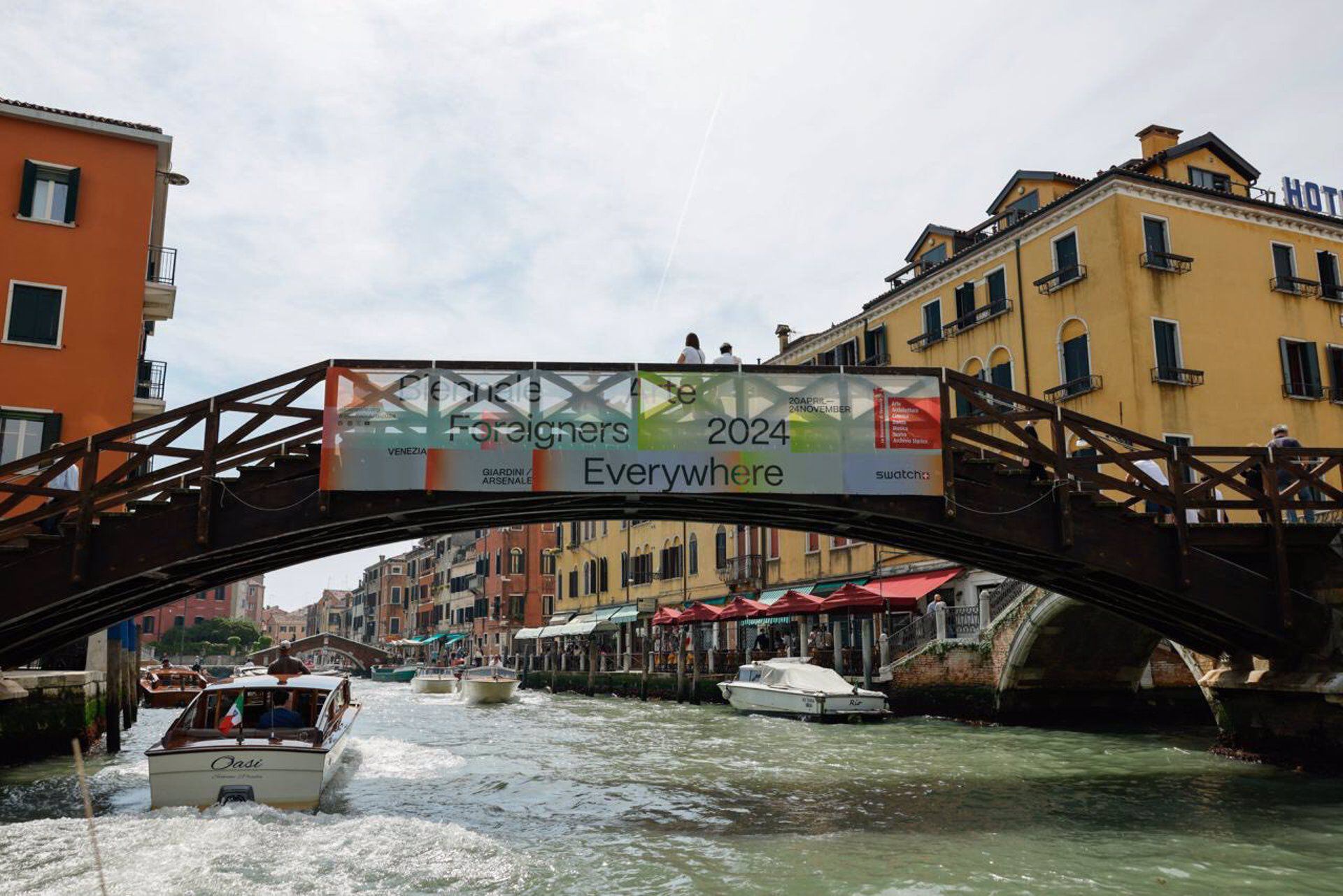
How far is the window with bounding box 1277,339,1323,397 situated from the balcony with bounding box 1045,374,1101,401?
4889mm

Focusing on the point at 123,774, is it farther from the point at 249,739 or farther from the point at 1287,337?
the point at 1287,337

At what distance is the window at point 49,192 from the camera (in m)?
21.5

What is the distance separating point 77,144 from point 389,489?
1460 cm

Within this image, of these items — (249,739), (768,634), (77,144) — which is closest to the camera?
(249,739)

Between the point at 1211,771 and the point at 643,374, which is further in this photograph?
the point at 1211,771

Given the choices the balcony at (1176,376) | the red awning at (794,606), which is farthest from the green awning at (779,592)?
the balcony at (1176,376)

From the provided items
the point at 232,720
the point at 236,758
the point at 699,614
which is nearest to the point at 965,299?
the point at 699,614

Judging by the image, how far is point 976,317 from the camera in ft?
96.3

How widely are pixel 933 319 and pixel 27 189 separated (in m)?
22.6

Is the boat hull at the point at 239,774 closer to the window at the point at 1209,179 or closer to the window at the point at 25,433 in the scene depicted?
the window at the point at 25,433

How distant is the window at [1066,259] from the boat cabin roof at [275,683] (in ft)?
62.6

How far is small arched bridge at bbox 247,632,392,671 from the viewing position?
6731cm

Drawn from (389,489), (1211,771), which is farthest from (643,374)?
(1211,771)

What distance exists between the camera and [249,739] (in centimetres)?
1239
